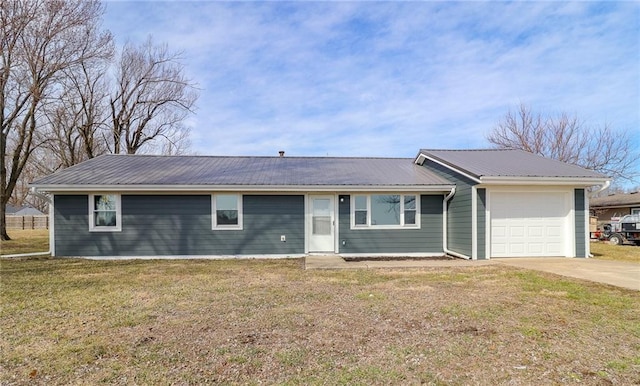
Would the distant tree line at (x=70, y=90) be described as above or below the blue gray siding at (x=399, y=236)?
above

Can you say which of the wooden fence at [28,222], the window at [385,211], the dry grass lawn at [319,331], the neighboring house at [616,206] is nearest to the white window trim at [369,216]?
the window at [385,211]

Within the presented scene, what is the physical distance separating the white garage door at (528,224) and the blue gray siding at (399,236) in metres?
1.75

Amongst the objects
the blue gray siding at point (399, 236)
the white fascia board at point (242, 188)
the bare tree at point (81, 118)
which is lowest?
the blue gray siding at point (399, 236)

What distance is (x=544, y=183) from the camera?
1034 centimetres

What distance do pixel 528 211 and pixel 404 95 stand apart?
27.5ft

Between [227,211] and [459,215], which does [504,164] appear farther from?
[227,211]

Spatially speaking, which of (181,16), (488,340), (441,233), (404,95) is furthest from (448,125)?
(488,340)

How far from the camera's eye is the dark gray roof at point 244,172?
1127 cm

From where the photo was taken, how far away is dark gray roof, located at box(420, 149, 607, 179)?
10.4 m

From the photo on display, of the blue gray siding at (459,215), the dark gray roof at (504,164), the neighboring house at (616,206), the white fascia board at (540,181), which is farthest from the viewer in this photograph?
the neighboring house at (616,206)

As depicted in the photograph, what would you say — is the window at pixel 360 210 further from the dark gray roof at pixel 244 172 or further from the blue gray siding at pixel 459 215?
the blue gray siding at pixel 459 215

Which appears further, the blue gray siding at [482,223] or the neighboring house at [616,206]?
the neighboring house at [616,206]

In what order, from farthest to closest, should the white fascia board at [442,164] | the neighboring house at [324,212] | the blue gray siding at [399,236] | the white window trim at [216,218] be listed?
the blue gray siding at [399,236], the white window trim at [216,218], the neighboring house at [324,212], the white fascia board at [442,164]

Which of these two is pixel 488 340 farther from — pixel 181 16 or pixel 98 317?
pixel 181 16
